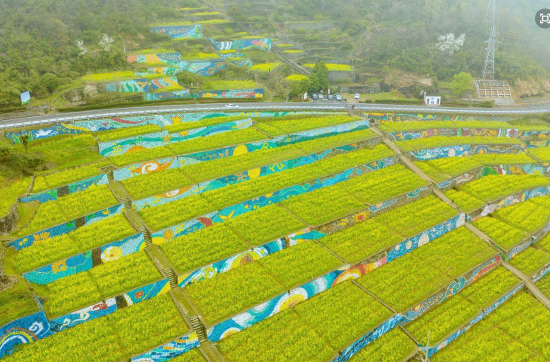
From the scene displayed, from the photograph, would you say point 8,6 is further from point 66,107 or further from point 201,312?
point 201,312

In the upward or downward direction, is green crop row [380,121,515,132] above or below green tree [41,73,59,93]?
below

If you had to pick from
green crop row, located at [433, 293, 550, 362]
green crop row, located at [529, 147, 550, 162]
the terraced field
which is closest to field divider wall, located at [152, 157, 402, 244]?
the terraced field

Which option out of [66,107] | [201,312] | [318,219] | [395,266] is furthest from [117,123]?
[395,266]

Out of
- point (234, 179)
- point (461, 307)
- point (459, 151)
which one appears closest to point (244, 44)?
point (459, 151)

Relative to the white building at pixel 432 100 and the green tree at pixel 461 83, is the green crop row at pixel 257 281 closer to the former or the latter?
the white building at pixel 432 100

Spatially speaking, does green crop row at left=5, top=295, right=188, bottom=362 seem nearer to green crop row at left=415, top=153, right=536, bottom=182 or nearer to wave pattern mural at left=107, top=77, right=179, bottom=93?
green crop row at left=415, top=153, right=536, bottom=182

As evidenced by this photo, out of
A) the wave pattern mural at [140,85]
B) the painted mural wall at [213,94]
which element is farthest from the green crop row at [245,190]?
the wave pattern mural at [140,85]
